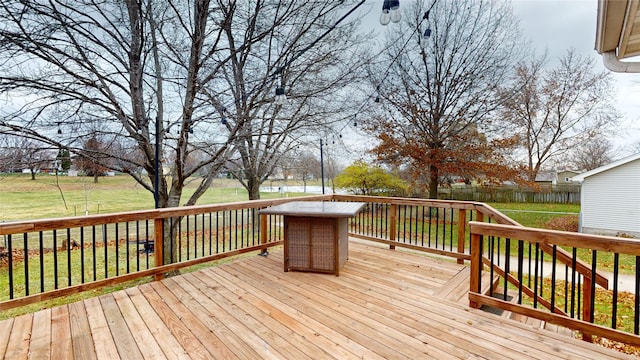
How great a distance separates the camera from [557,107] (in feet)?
35.3

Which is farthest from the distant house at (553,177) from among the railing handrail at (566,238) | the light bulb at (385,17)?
the light bulb at (385,17)

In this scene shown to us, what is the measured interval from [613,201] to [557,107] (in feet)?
13.1

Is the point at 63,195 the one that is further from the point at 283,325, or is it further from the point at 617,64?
the point at 617,64

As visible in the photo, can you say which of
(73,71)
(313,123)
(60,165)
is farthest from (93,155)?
(313,123)

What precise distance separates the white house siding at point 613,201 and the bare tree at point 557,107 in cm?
179

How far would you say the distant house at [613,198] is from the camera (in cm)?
847

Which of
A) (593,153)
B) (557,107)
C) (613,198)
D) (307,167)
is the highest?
(557,107)

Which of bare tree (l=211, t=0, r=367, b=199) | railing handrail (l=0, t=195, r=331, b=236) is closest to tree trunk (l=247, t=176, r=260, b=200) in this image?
bare tree (l=211, t=0, r=367, b=199)

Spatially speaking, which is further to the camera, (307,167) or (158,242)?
(307,167)

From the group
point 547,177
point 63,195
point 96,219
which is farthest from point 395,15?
point 547,177

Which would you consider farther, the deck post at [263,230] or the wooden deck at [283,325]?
the deck post at [263,230]

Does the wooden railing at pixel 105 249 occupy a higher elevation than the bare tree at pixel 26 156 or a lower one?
lower

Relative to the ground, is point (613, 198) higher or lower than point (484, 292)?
higher

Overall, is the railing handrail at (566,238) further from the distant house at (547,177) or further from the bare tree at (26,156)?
the distant house at (547,177)
